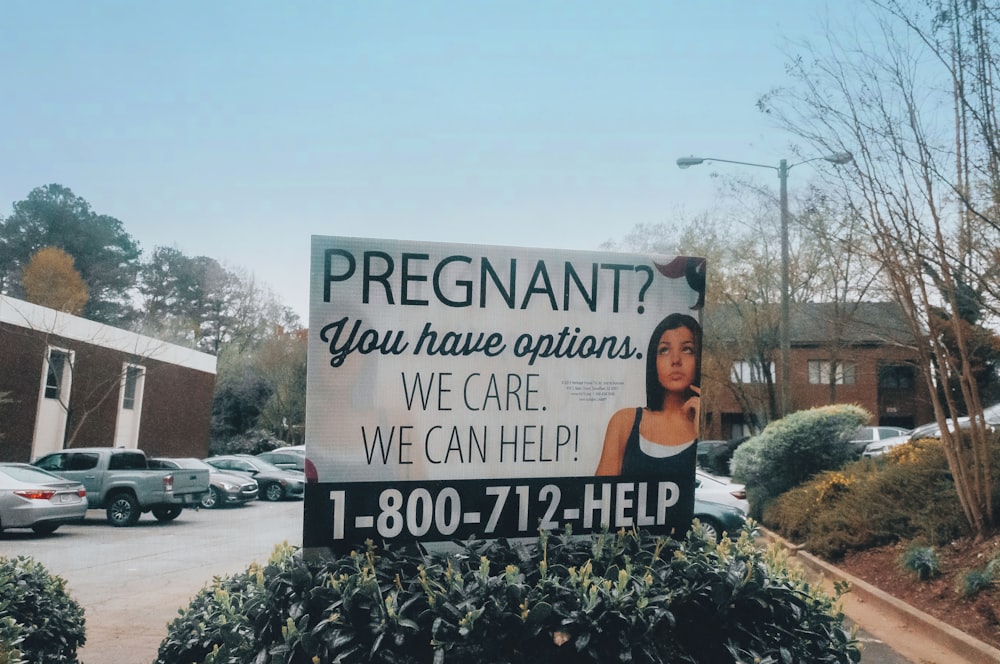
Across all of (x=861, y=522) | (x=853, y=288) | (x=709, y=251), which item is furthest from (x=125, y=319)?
(x=861, y=522)

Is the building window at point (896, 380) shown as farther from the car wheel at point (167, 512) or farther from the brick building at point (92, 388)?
the car wheel at point (167, 512)

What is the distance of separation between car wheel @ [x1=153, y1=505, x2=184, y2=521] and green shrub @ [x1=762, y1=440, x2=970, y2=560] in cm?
1241

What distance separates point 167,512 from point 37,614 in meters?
14.9

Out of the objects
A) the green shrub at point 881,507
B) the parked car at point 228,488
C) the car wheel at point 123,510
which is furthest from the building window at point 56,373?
the green shrub at point 881,507

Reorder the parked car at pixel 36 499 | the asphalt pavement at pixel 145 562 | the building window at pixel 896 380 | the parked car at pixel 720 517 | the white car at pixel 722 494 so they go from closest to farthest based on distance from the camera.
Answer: the asphalt pavement at pixel 145 562 < the parked car at pixel 720 517 < the white car at pixel 722 494 < the parked car at pixel 36 499 < the building window at pixel 896 380

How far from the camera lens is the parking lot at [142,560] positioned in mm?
7703

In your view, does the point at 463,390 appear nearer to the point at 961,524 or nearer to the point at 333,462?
the point at 333,462

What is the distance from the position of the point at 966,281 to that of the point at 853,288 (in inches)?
710

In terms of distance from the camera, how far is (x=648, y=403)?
14.1ft

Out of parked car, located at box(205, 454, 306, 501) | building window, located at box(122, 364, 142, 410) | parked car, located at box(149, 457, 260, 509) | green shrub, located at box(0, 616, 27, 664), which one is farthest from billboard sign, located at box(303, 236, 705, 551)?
building window, located at box(122, 364, 142, 410)

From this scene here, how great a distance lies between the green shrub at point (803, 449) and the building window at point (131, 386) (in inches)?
923

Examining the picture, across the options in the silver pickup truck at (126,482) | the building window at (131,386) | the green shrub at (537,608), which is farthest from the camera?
the building window at (131,386)

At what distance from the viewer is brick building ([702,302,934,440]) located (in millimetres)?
27567

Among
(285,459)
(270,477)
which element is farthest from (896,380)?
(270,477)
